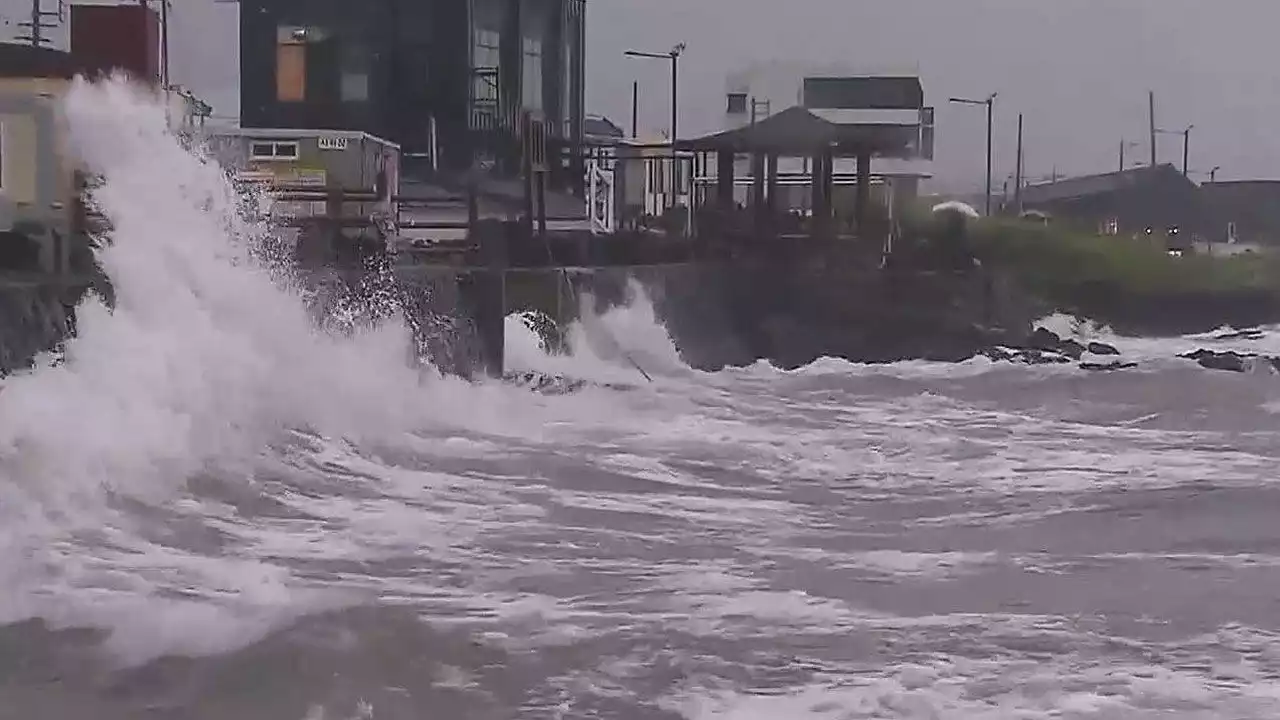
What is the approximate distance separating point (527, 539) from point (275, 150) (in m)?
10.1

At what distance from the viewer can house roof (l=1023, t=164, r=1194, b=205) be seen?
23.9m

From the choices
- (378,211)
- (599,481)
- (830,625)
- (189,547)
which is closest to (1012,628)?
(830,625)

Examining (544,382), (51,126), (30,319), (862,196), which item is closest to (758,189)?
(862,196)

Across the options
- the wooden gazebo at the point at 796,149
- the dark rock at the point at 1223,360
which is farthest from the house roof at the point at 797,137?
the dark rock at the point at 1223,360

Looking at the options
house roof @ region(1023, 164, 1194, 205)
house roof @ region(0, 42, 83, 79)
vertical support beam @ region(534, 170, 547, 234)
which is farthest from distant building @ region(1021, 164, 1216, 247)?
house roof @ region(0, 42, 83, 79)

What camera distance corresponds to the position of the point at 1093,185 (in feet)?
82.8

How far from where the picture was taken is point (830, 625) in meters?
5.03

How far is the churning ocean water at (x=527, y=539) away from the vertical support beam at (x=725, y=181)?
24.4ft

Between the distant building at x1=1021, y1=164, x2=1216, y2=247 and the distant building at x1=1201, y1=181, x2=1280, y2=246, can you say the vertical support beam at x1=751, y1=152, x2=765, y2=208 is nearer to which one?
the distant building at x1=1021, y1=164, x2=1216, y2=247

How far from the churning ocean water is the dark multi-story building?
7.71m

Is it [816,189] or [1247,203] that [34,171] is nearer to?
[816,189]

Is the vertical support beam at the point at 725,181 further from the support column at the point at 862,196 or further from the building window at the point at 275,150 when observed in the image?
the building window at the point at 275,150

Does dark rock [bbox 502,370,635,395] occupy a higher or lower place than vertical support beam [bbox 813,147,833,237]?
lower

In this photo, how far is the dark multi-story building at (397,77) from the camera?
1944cm
